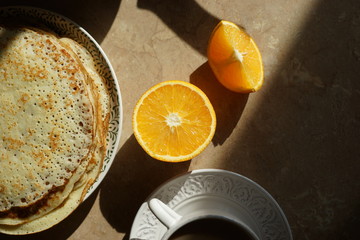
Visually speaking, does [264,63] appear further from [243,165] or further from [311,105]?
[243,165]

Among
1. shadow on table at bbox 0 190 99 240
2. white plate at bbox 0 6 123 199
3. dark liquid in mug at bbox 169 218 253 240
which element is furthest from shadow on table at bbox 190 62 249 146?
shadow on table at bbox 0 190 99 240

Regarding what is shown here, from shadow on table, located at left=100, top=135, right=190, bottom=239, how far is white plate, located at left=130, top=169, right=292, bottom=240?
0.15m

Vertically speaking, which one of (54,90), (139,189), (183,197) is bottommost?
(139,189)

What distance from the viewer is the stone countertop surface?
4.56 ft

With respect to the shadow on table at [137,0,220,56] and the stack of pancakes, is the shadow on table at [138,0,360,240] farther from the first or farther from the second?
the stack of pancakes

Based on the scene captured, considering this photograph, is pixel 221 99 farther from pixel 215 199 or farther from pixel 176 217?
pixel 176 217

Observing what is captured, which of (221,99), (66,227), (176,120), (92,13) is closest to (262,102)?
(221,99)

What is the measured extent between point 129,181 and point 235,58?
55 centimetres

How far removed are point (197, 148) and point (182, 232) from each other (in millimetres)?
306

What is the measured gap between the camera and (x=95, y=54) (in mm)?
1249

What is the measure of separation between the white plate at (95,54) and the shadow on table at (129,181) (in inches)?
5.8

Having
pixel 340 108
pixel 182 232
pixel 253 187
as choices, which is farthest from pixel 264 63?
pixel 182 232

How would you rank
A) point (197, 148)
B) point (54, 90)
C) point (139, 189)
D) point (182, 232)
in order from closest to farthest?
1. point (182, 232)
2. point (54, 90)
3. point (197, 148)
4. point (139, 189)

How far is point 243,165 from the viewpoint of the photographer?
55.4 inches
